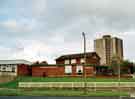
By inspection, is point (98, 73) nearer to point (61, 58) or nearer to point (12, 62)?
point (61, 58)

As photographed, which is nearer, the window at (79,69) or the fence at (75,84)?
the fence at (75,84)

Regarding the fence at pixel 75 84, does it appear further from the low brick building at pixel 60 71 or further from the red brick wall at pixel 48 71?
the low brick building at pixel 60 71

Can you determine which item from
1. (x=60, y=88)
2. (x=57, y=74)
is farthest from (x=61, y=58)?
(x=60, y=88)

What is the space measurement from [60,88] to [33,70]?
1855 centimetres

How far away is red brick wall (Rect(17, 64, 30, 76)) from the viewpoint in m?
62.5

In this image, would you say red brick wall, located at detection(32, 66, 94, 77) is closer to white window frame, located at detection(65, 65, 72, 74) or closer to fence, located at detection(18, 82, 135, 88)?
white window frame, located at detection(65, 65, 72, 74)

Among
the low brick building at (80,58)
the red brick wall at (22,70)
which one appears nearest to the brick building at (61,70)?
the red brick wall at (22,70)

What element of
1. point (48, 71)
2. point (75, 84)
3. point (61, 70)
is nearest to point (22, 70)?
point (48, 71)

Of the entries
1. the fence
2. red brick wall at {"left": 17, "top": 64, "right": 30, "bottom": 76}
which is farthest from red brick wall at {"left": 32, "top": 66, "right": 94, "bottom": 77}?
the fence

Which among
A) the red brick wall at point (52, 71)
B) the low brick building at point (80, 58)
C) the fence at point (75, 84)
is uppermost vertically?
the low brick building at point (80, 58)

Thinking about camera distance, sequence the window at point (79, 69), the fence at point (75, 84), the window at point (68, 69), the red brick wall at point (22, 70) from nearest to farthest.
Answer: the fence at point (75, 84) → the window at point (79, 69) → the window at point (68, 69) → the red brick wall at point (22, 70)

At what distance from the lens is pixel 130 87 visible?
42969 millimetres

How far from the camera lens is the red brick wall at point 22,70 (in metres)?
62.5

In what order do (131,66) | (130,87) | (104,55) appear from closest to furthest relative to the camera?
(130,87) < (131,66) < (104,55)
